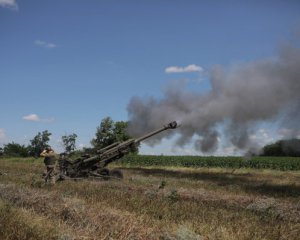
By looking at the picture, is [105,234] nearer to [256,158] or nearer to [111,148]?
[111,148]

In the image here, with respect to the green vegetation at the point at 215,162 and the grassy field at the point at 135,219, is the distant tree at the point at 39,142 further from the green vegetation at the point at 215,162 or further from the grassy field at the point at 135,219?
the grassy field at the point at 135,219

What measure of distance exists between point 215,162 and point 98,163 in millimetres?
37595

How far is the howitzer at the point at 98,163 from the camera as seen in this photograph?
80.1 ft

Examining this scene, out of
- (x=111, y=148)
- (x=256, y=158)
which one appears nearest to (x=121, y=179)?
(x=111, y=148)

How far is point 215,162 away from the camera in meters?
60.8

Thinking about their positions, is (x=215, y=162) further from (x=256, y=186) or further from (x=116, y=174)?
(x=256, y=186)

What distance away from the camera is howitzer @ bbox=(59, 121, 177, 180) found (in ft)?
80.1

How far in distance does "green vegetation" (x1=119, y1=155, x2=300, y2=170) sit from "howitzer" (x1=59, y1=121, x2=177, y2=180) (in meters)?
30.0

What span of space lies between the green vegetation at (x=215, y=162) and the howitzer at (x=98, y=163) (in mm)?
30025

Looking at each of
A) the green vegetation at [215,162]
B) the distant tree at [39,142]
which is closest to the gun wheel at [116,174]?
the green vegetation at [215,162]

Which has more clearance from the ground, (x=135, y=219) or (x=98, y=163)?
(x=98, y=163)

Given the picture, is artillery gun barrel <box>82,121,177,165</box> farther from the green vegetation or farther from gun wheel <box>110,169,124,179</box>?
the green vegetation

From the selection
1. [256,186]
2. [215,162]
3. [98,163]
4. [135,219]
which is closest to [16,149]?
[215,162]

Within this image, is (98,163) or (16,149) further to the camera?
(16,149)
